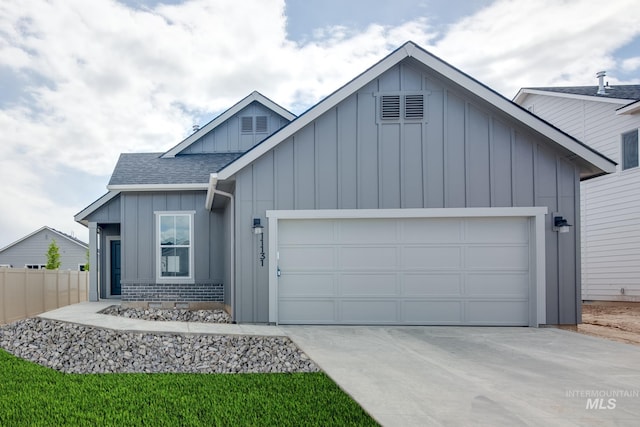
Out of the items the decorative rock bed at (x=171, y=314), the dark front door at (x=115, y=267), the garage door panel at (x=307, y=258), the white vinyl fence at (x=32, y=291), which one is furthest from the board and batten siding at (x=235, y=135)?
the garage door panel at (x=307, y=258)

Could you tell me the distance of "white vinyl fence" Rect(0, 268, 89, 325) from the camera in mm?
11805

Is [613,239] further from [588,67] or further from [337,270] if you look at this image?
[337,270]

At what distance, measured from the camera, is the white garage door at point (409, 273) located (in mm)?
8883

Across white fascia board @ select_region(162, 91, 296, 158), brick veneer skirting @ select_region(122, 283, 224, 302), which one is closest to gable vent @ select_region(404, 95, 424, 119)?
white fascia board @ select_region(162, 91, 296, 158)

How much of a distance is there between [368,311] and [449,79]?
465 centimetres

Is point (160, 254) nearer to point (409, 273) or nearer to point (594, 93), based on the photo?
point (409, 273)

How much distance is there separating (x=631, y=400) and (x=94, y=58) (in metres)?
14.4

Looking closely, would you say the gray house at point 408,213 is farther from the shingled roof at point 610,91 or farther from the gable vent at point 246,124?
the shingled roof at point 610,91

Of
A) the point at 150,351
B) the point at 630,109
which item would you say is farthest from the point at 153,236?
the point at 630,109

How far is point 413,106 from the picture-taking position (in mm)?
8938

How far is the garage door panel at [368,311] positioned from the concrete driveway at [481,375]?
21.2 inches

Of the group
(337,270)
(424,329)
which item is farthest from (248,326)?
(424,329)

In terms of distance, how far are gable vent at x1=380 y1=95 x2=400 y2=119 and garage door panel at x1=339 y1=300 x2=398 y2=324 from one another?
11.7ft

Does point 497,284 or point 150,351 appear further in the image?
point 497,284
